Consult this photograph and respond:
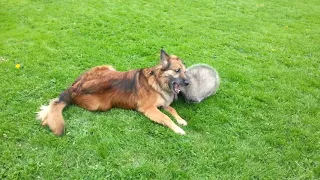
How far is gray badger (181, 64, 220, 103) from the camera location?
5387mm

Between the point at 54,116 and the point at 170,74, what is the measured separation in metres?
1.89

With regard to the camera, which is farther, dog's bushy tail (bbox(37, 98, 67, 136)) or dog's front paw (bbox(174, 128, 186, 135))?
dog's front paw (bbox(174, 128, 186, 135))

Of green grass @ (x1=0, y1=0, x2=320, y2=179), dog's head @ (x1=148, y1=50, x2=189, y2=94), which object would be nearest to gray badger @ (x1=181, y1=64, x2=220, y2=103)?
green grass @ (x1=0, y1=0, x2=320, y2=179)

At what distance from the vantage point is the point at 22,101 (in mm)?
5285

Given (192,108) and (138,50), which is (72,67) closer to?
(138,50)

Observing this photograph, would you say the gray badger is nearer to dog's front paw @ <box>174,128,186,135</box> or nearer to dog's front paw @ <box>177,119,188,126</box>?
dog's front paw @ <box>177,119,188,126</box>

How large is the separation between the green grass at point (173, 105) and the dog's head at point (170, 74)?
0.57 meters

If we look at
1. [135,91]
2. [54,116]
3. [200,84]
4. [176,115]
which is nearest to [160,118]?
[176,115]

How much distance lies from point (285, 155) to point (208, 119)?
4.19ft

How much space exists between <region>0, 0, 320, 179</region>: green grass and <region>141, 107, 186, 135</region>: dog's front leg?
9cm

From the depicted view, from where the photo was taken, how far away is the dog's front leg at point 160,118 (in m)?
4.78

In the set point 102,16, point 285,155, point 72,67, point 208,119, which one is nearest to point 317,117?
point 285,155

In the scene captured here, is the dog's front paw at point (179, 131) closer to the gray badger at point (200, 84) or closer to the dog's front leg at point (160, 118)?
the dog's front leg at point (160, 118)

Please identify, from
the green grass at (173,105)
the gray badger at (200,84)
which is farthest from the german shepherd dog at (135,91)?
the gray badger at (200,84)
